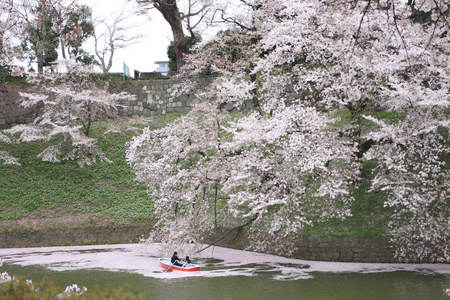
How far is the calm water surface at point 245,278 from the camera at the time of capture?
749 centimetres

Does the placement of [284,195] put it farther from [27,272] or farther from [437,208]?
[27,272]

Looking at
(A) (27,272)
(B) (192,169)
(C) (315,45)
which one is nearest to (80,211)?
(A) (27,272)

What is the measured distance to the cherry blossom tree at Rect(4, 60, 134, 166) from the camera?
16484mm

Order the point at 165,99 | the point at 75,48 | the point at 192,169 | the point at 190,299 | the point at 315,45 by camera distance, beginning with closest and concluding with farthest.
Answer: the point at 190,299
the point at 192,169
the point at 315,45
the point at 165,99
the point at 75,48

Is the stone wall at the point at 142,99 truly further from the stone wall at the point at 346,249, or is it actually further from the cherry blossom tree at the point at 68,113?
the stone wall at the point at 346,249

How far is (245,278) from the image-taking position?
28.8 ft

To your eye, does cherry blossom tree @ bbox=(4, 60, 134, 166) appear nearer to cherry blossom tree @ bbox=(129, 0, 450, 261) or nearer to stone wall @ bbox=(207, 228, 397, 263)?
cherry blossom tree @ bbox=(129, 0, 450, 261)

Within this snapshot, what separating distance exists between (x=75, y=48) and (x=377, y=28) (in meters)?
19.9

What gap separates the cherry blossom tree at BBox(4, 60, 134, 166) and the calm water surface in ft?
20.4

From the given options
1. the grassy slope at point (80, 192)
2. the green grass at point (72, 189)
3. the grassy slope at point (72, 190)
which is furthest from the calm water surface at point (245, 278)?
the green grass at point (72, 189)

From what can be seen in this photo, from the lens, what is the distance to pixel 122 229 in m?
13.3

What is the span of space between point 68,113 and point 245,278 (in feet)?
37.7

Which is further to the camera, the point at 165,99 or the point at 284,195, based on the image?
the point at 165,99

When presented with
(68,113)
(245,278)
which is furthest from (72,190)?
(245,278)
